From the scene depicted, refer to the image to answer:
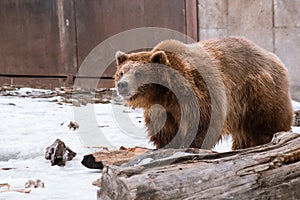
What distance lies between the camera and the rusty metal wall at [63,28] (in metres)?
8.00

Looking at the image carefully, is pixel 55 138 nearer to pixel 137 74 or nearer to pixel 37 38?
pixel 137 74

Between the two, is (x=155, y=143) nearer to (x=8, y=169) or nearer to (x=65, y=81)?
(x=8, y=169)

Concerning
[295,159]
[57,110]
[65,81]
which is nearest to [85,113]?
[57,110]

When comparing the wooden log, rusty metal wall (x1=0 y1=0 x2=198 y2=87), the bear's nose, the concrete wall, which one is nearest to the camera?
the wooden log

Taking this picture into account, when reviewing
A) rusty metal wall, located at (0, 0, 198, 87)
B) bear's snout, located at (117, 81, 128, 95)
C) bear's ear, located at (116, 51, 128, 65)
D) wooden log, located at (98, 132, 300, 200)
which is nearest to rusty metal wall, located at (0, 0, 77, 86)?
rusty metal wall, located at (0, 0, 198, 87)

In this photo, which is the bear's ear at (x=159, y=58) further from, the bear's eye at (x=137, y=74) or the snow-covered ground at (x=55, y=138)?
the snow-covered ground at (x=55, y=138)

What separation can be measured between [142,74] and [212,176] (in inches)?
62.5

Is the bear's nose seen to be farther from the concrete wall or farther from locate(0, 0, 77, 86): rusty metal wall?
locate(0, 0, 77, 86): rusty metal wall

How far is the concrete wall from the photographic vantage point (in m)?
7.21

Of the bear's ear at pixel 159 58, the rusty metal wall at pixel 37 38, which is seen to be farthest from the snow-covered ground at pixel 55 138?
the rusty metal wall at pixel 37 38

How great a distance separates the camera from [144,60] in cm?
407

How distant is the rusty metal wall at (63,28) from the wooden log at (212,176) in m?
5.28

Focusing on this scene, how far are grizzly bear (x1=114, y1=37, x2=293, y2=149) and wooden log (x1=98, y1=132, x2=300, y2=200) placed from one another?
1319 mm

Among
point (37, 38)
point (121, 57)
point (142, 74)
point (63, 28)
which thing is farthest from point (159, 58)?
point (37, 38)
